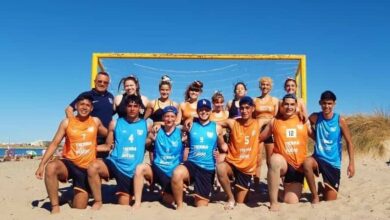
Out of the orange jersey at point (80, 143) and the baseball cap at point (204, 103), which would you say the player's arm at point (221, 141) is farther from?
the orange jersey at point (80, 143)

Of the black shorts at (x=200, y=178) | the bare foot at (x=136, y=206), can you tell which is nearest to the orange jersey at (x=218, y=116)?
Answer: the black shorts at (x=200, y=178)

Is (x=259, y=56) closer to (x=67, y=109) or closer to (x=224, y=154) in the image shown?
(x=224, y=154)

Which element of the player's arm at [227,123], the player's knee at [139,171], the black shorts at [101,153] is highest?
the player's arm at [227,123]

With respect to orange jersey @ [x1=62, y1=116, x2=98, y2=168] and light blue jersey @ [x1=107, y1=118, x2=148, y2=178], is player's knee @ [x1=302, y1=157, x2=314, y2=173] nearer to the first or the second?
light blue jersey @ [x1=107, y1=118, x2=148, y2=178]

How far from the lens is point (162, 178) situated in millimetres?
5430

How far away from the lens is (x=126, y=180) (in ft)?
17.7

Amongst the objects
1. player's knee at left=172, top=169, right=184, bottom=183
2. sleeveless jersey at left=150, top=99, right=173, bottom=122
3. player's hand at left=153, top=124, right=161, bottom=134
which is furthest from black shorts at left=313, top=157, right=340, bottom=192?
sleeveless jersey at left=150, top=99, right=173, bottom=122

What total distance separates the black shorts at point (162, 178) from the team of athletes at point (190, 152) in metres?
0.01

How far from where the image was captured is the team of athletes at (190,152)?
529 centimetres

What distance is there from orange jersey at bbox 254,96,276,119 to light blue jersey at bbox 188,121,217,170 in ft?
3.48

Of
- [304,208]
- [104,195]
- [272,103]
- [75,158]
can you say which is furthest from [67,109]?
[304,208]

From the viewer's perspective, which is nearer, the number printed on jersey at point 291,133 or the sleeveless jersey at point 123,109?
the number printed on jersey at point 291,133

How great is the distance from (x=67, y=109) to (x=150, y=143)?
1.22 metres

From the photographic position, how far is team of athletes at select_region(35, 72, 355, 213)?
17.3 feet
